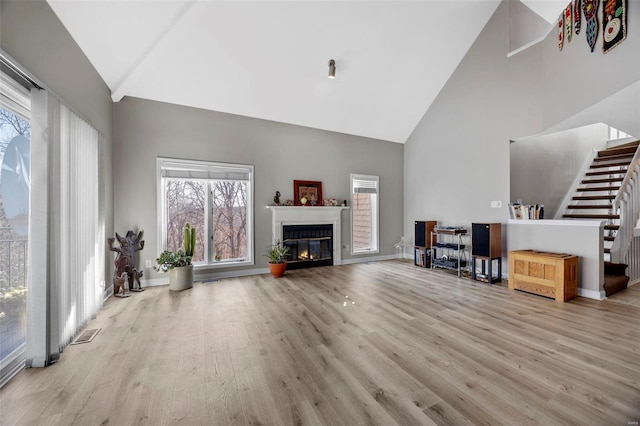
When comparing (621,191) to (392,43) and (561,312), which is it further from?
(392,43)

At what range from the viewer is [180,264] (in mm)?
4039

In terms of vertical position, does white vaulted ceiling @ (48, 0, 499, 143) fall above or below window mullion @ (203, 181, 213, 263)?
above

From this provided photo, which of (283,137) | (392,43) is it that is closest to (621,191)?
(392,43)

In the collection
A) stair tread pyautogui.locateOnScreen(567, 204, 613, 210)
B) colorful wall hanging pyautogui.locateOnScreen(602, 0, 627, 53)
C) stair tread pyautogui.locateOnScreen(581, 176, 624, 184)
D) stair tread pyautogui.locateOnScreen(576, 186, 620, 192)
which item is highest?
colorful wall hanging pyautogui.locateOnScreen(602, 0, 627, 53)

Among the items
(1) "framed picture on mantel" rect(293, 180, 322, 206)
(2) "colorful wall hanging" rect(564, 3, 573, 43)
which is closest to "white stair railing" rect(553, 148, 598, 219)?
(2) "colorful wall hanging" rect(564, 3, 573, 43)

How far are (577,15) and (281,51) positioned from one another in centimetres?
395

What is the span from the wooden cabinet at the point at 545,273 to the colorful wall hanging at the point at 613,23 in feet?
8.23

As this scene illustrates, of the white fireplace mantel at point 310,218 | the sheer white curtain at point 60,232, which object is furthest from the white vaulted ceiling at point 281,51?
the white fireplace mantel at point 310,218

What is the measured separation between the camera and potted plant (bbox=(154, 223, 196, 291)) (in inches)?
156

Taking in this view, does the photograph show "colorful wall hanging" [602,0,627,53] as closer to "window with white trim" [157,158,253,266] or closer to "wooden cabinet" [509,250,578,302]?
"wooden cabinet" [509,250,578,302]

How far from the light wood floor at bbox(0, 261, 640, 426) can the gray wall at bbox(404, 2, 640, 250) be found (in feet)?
7.91

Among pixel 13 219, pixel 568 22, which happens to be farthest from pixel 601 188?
Result: pixel 13 219

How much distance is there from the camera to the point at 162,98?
4215 millimetres

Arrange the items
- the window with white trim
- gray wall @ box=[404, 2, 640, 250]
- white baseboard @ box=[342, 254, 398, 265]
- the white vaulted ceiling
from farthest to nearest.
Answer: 1. white baseboard @ box=[342, 254, 398, 265]
2. the window with white trim
3. gray wall @ box=[404, 2, 640, 250]
4. the white vaulted ceiling
